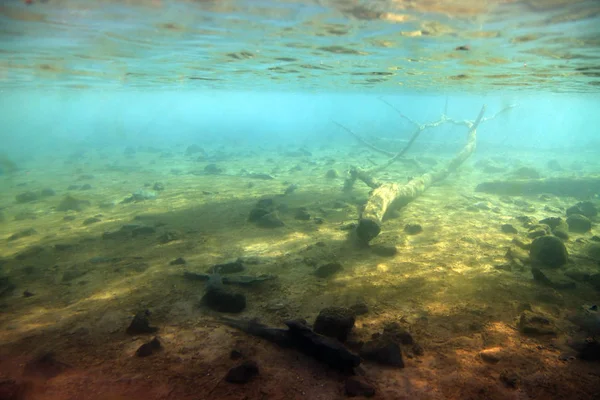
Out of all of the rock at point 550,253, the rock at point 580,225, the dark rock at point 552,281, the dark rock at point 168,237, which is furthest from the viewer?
the rock at point 580,225

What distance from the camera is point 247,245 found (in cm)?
1012

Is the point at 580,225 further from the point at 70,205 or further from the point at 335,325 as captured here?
the point at 70,205

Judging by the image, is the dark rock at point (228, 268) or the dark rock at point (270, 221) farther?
the dark rock at point (270, 221)

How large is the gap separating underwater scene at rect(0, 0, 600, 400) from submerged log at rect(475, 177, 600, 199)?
0.39 feet

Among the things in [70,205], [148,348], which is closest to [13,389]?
[148,348]

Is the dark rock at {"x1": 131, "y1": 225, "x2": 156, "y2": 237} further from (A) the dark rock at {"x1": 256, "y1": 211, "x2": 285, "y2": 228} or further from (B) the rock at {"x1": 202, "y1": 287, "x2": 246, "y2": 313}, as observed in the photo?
(B) the rock at {"x1": 202, "y1": 287, "x2": 246, "y2": 313}

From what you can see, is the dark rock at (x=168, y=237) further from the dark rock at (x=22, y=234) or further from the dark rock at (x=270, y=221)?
the dark rock at (x=22, y=234)

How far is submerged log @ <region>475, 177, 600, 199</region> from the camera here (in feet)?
62.5

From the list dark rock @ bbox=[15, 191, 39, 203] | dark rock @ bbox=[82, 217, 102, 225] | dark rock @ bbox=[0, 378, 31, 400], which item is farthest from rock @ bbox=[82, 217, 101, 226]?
dark rock @ bbox=[0, 378, 31, 400]

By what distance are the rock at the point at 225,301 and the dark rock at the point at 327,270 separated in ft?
7.24

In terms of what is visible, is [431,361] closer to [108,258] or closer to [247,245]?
[247,245]

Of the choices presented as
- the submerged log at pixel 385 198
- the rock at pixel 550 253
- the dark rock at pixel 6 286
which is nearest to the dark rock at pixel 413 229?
the submerged log at pixel 385 198

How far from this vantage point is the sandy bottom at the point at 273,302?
4188 mm

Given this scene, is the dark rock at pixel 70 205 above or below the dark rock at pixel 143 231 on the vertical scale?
below
